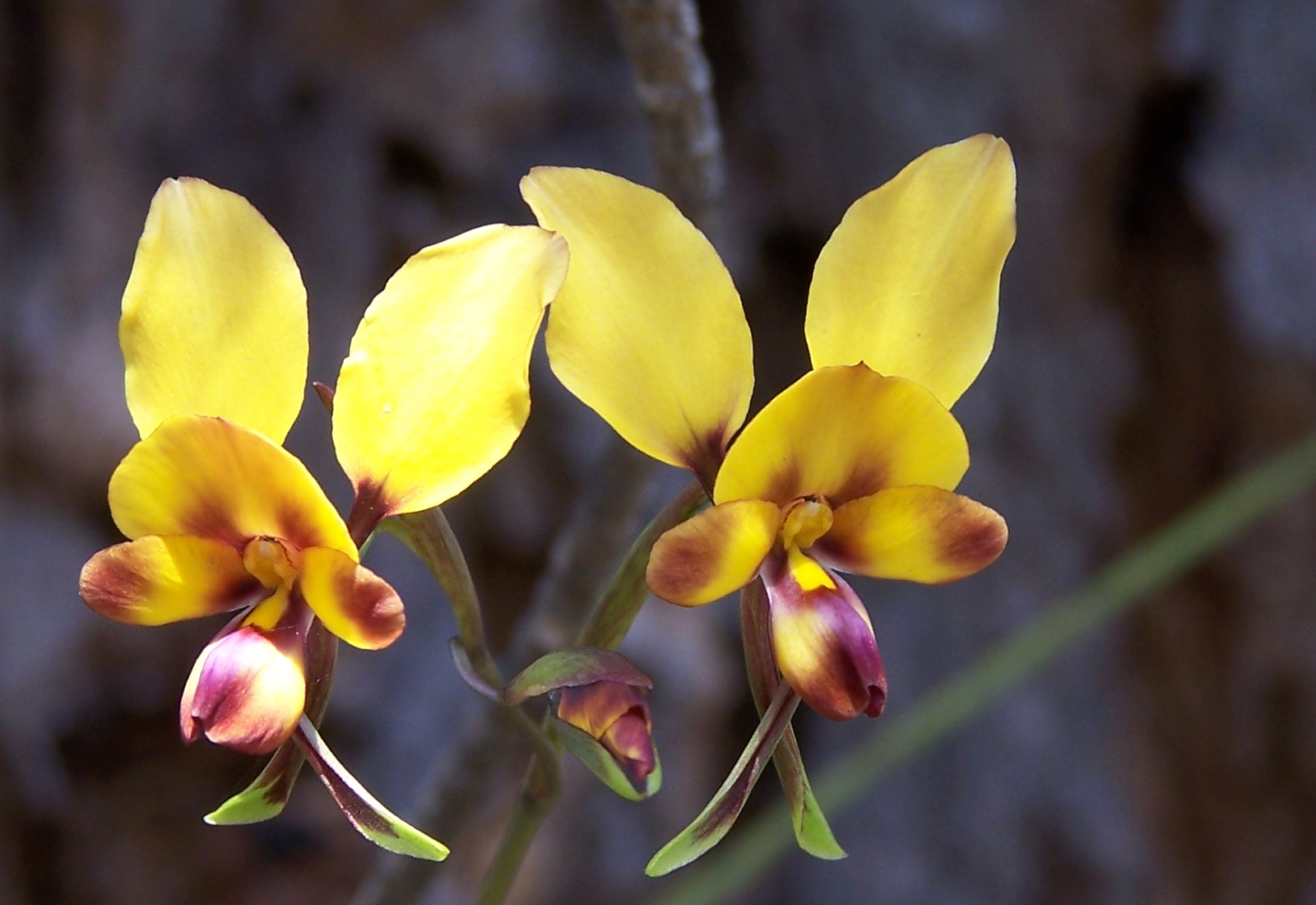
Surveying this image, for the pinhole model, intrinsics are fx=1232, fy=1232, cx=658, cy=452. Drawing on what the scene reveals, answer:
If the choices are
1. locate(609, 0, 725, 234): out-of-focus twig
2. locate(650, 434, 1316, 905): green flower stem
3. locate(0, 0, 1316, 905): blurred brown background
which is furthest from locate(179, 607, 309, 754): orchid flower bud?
locate(0, 0, 1316, 905): blurred brown background

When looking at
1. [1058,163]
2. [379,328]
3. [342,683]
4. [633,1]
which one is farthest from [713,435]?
[1058,163]

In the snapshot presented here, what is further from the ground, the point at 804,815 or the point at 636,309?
the point at 636,309

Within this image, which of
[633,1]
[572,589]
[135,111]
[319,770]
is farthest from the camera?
[135,111]

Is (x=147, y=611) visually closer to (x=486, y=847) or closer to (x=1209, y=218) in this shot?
(x=486, y=847)

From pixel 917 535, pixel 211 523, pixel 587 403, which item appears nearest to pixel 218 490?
pixel 211 523

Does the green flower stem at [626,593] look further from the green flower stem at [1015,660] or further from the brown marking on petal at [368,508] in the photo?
the green flower stem at [1015,660]

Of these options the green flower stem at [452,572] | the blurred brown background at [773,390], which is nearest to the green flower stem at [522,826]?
the green flower stem at [452,572]

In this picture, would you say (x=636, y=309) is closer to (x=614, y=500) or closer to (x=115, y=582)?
(x=115, y=582)
